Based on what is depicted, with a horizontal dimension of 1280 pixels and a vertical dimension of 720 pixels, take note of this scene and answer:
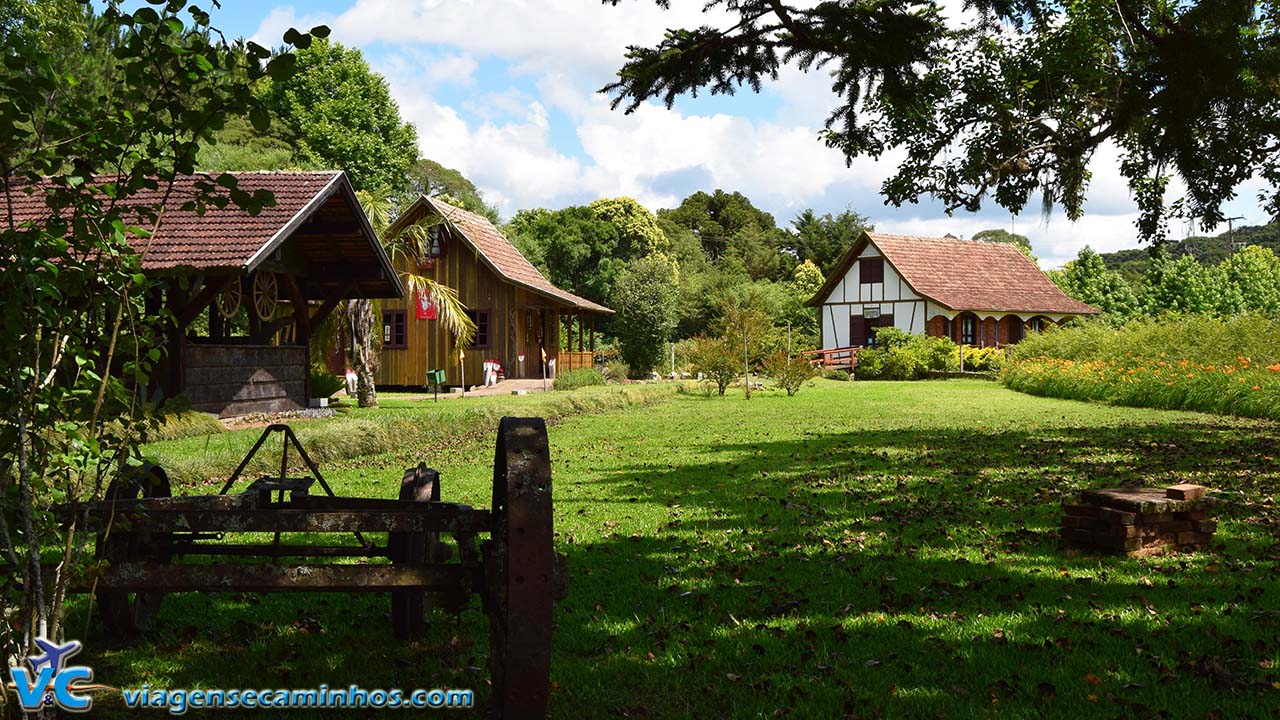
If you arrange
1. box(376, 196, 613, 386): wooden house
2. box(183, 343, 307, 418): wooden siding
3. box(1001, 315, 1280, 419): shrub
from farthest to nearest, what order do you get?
box(376, 196, 613, 386): wooden house < box(1001, 315, 1280, 419): shrub < box(183, 343, 307, 418): wooden siding

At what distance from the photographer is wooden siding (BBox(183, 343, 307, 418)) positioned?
52.5 feet

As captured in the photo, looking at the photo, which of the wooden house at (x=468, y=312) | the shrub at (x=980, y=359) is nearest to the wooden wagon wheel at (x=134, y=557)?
the wooden house at (x=468, y=312)

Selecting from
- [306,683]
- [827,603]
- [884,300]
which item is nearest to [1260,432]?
[827,603]

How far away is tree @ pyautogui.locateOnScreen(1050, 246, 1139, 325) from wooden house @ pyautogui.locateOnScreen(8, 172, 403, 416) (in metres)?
43.7

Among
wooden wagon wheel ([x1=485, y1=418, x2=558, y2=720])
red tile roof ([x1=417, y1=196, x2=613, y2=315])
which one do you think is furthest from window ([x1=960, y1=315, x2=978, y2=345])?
wooden wagon wheel ([x1=485, y1=418, x2=558, y2=720])

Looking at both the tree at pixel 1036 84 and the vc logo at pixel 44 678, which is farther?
the tree at pixel 1036 84

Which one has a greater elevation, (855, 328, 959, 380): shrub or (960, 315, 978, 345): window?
(960, 315, 978, 345): window

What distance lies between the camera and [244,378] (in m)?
17.3

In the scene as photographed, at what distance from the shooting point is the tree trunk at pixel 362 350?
2059cm

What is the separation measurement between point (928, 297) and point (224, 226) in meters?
32.5

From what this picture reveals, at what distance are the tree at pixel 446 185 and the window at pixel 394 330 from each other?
70.8ft

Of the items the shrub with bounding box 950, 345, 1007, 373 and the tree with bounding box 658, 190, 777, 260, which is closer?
the shrub with bounding box 950, 345, 1007, 373

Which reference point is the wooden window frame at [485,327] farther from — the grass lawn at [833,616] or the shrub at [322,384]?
the grass lawn at [833,616]

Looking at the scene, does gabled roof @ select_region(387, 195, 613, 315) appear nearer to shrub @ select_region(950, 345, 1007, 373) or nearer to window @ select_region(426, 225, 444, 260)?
window @ select_region(426, 225, 444, 260)
